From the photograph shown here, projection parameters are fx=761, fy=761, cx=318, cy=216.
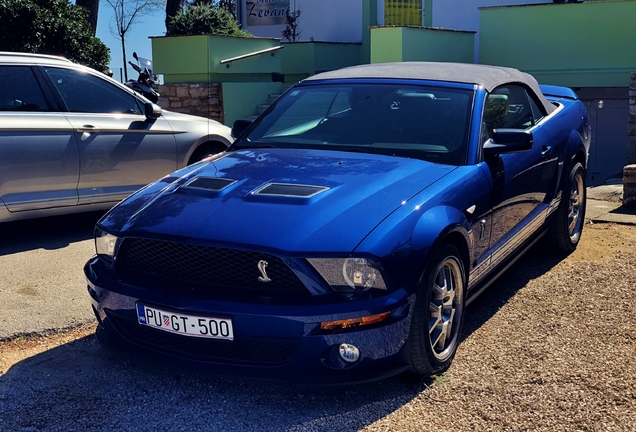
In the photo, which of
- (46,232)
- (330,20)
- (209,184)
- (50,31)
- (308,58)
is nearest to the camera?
(209,184)

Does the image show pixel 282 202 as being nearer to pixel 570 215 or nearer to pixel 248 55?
pixel 570 215

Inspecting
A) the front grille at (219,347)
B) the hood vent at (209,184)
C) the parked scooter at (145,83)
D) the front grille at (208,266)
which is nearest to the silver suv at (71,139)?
the hood vent at (209,184)

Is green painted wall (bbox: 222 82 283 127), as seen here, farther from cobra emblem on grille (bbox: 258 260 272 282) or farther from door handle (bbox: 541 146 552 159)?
cobra emblem on grille (bbox: 258 260 272 282)

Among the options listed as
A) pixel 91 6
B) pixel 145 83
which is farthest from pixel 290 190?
pixel 145 83

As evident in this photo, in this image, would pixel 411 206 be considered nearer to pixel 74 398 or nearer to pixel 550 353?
pixel 550 353

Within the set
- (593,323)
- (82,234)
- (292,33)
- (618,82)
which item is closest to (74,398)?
(593,323)

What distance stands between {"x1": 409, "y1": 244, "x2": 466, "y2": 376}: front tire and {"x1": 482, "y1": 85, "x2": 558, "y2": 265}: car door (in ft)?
2.14

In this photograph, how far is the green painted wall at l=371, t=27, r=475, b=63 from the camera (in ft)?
40.5

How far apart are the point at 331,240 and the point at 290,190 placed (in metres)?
0.55

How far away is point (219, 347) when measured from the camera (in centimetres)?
348

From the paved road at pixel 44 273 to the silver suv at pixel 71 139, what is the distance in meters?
0.34

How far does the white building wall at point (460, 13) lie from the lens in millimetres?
14977

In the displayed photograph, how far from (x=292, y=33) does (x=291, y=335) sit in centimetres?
1521

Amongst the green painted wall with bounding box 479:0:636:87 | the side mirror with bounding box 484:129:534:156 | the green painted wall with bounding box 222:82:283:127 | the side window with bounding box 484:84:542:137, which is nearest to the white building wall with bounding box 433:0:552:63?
the green painted wall with bounding box 479:0:636:87
